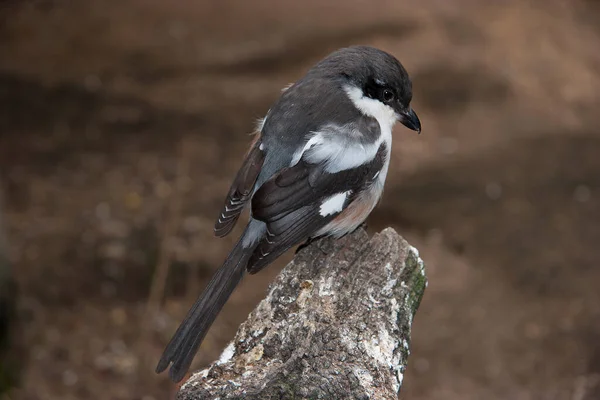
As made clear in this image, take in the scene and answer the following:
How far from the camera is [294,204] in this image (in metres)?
3.48

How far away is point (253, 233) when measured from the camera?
11.4 feet

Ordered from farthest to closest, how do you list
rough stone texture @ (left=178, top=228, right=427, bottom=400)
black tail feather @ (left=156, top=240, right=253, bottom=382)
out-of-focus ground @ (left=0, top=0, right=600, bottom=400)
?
out-of-focus ground @ (left=0, top=0, right=600, bottom=400) → black tail feather @ (left=156, top=240, right=253, bottom=382) → rough stone texture @ (left=178, top=228, right=427, bottom=400)

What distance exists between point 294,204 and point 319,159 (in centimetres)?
22

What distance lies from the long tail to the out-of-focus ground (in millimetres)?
1660

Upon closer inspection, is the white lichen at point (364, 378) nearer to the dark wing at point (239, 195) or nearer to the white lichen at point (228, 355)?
the white lichen at point (228, 355)

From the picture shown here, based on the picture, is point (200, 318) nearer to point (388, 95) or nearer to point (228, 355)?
Result: point (228, 355)

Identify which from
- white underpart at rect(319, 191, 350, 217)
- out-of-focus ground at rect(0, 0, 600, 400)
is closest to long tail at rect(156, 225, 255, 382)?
white underpart at rect(319, 191, 350, 217)

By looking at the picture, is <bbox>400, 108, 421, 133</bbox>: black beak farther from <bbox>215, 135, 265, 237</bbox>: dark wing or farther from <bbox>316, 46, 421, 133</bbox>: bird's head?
<bbox>215, 135, 265, 237</bbox>: dark wing

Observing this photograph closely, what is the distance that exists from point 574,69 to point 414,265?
583cm

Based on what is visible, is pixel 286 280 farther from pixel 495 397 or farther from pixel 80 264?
pixel 80 264

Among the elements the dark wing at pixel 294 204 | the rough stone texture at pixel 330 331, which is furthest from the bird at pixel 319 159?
the rough stone texture at pixel 330 331

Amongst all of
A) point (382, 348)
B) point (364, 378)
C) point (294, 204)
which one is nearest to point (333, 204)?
point (294, 204)

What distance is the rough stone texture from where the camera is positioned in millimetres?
2264

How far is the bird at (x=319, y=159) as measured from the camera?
11.3ft
